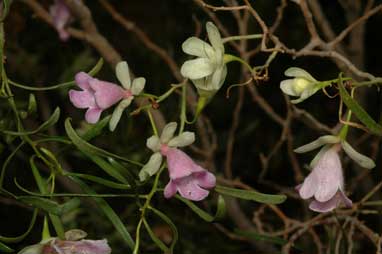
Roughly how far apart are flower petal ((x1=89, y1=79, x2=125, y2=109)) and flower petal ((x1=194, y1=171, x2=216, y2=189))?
0.14 meters

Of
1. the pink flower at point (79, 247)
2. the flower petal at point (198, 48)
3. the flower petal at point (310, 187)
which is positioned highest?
the flower petal at point (198, 48)

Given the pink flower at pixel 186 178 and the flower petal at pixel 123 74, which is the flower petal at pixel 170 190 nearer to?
the pink flower at pixel 186 178

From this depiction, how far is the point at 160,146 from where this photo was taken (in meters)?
0.94

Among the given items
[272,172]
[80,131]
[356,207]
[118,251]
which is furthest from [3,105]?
[356,207]

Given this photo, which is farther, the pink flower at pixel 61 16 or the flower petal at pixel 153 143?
the pink flower at pixel 61 16

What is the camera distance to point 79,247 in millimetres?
938

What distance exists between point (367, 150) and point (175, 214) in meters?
0.51

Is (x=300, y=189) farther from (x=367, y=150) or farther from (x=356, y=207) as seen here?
(x=367, y=150)

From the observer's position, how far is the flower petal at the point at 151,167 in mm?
921

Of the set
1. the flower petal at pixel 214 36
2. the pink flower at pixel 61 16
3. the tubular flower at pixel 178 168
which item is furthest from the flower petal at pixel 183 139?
the pink flower at pixel 61 16

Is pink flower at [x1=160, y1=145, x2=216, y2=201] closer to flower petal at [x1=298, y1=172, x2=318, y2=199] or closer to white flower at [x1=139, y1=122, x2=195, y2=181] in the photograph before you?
white flower at [x1=139, y1=122, x2=195, y2=181]

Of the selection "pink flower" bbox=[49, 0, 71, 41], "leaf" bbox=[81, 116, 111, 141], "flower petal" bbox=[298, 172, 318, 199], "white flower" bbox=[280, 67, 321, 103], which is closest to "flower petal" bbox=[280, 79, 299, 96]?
"white flower" bbox=[280, 67, 321, 103]

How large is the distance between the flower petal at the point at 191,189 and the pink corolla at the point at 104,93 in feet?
0.36

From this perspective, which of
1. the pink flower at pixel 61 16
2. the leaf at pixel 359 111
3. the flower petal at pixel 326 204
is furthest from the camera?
the pink flower at pixel 61 16
